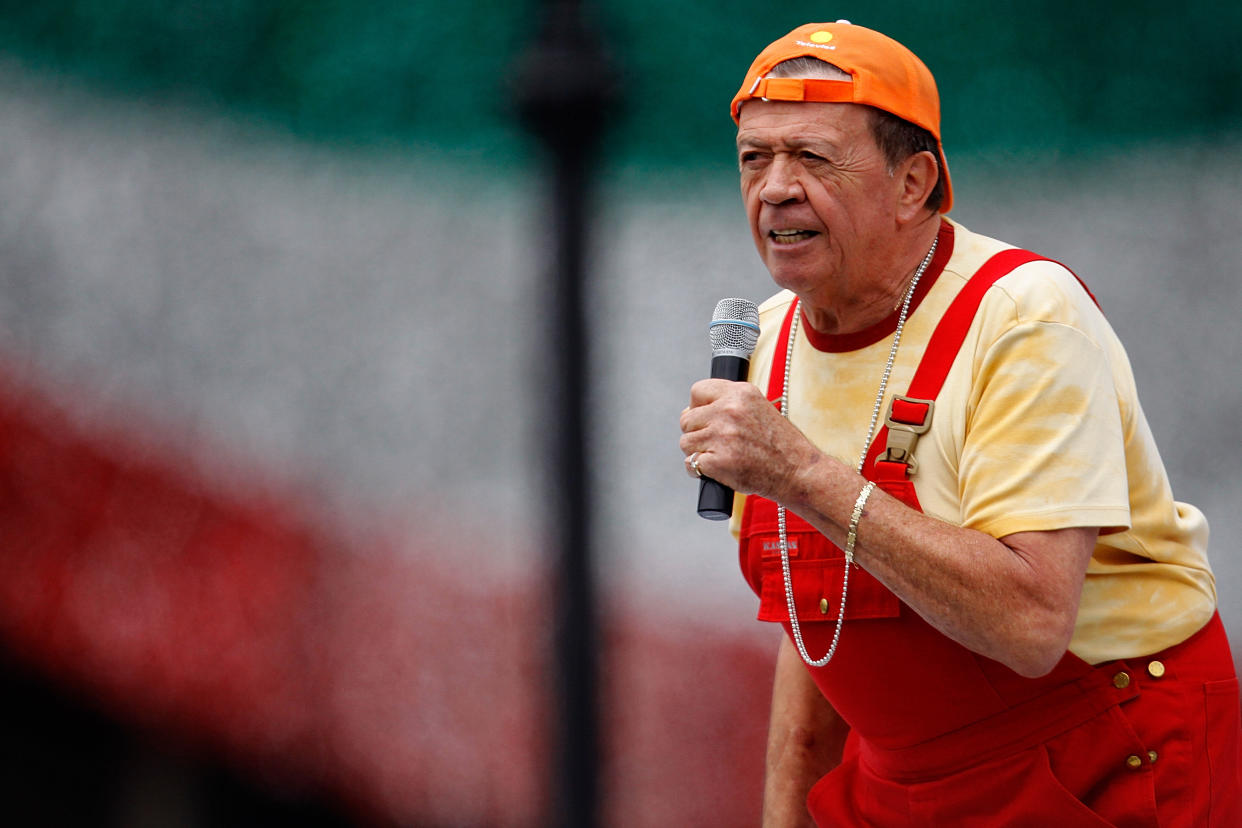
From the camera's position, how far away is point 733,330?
145cm

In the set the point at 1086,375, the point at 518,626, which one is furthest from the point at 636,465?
the point at 1086,375

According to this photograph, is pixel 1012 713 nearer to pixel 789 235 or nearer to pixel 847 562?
pixel 847 562

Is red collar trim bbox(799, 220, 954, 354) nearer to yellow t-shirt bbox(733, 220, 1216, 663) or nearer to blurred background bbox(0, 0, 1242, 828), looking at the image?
yellow t-shirt bbox(733, 220, 1216, 663)

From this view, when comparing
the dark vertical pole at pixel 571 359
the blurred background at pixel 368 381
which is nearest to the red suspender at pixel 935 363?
the blurred background at pixel 368 381

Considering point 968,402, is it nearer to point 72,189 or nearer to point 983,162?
point 983,162

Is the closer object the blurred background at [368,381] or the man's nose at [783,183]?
the man's nose at [783,183]

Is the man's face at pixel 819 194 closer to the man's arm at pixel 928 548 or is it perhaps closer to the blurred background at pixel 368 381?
the man's arm at pixel 928 548

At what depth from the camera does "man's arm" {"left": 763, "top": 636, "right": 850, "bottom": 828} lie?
1719 mm

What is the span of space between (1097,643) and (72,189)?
2253mm

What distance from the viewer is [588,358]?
2484 mm

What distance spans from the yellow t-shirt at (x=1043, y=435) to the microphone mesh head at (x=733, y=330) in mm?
99

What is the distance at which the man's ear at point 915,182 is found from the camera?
4.63ft

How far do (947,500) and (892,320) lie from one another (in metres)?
0.23

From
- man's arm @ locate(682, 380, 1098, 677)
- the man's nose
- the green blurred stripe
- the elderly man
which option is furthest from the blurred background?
man's arm @ locate(682, 380, 1098, 677)
